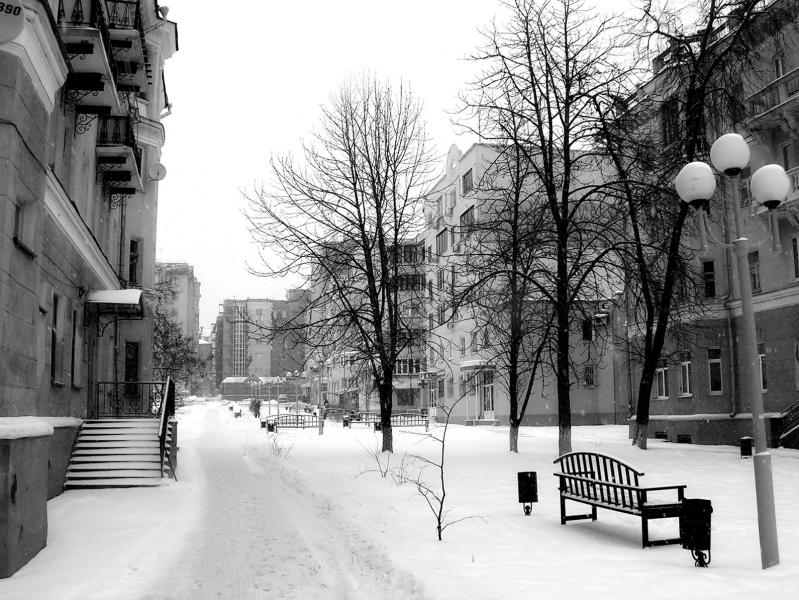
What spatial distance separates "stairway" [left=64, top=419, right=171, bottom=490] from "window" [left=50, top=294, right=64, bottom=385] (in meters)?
2.15

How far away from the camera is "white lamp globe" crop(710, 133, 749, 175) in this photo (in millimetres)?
7430

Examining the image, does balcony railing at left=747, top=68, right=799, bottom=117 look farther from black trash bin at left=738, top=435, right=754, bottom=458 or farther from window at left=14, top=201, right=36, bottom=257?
window at left=14, top=201, right=36, bottom=257

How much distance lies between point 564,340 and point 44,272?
1227 centimetres

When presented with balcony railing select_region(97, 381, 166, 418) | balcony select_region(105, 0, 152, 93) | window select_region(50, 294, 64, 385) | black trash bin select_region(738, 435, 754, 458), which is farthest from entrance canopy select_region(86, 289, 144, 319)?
black trash bin select_region(738, 435, 754, 458)

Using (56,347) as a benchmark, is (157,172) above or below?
above

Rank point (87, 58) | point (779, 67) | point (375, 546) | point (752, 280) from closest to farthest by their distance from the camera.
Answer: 1. point (375, 546)
2. point (87, 58)
3. point (779, 67)
4. point (752, 280)

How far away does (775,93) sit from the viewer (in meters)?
23.0

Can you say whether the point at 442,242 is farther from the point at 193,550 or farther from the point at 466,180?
the point at 193,550

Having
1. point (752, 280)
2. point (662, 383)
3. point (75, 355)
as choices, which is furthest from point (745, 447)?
point (75, 355)

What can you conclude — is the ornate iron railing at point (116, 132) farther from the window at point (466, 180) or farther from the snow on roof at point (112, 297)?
the window at point (466, 180)

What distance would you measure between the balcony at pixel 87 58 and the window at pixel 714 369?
74.3 ft

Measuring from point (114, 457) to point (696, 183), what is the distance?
13392 millimetres

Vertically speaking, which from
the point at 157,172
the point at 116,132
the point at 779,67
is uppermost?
the point at 779,67

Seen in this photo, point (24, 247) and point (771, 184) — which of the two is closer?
point (771, 184)
